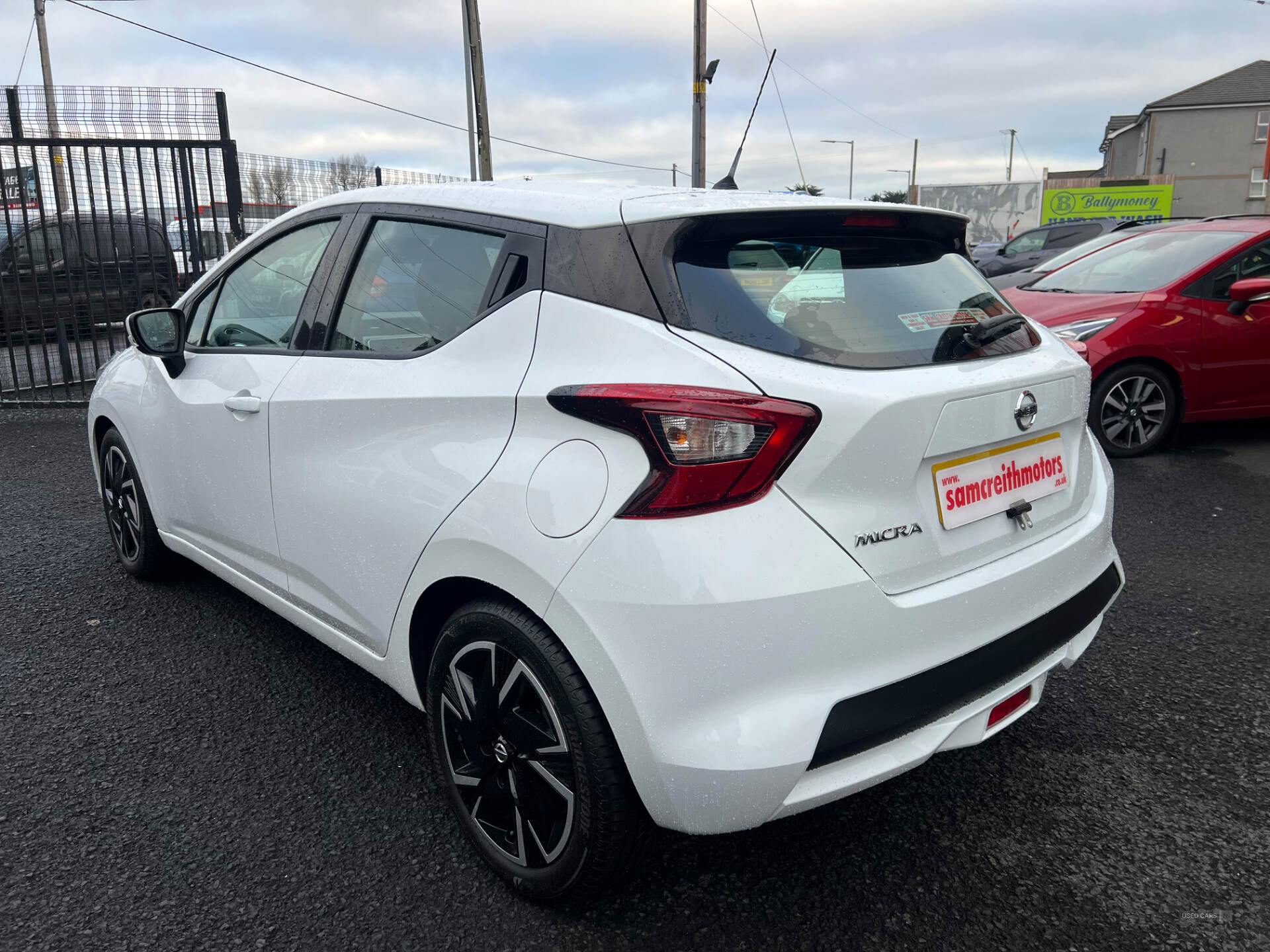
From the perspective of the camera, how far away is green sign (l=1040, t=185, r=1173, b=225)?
3206 cm

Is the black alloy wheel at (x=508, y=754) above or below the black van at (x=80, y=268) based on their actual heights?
below

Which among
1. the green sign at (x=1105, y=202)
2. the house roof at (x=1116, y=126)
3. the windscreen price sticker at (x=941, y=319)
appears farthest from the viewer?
the house roof at (x=1116, y=126)

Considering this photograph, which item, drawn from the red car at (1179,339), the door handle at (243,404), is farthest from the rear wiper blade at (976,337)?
the red car at (1179,339)

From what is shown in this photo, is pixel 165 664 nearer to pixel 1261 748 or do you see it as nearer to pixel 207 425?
pixel 207 425

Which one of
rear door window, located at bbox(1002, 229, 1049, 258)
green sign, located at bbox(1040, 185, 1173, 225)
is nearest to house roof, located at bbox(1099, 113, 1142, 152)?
green sign, located at bbox(1040, 185, 1173, 225)

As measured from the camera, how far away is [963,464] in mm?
2023

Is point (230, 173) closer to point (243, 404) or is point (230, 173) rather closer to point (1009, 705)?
point (243, 404)

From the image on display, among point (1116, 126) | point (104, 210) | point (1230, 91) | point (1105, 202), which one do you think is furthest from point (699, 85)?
point (1116, 126)

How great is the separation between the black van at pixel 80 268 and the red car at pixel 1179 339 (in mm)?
7916

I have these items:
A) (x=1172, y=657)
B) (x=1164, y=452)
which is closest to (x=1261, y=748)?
(x=1172, y=657)

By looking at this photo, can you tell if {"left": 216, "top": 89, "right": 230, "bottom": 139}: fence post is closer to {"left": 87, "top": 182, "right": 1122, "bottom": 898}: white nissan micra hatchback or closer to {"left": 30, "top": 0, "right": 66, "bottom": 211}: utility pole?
{"left": 30, "top": 0, "right": 66, "bottom": 211}: utility pole

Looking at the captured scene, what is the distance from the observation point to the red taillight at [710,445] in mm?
1766

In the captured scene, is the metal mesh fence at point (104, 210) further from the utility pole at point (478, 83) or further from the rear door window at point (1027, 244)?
the rear door window at point (1027, 244)

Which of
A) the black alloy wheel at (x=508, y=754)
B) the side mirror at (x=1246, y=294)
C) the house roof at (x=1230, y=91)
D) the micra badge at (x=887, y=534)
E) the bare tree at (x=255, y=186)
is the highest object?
the house roof at (x=1230, y=91)
